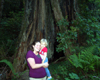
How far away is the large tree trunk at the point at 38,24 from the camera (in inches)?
161

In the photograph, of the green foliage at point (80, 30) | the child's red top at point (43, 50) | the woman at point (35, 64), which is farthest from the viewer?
the green foliage at point (80, 30)

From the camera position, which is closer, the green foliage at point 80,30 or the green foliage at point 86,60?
the green foliage at point 86,60

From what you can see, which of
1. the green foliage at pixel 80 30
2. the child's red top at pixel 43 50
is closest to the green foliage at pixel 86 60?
the green foliage at pixel 80 30

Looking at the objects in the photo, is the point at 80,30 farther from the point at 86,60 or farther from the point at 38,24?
the point at 38,24

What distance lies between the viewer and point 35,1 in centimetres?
437

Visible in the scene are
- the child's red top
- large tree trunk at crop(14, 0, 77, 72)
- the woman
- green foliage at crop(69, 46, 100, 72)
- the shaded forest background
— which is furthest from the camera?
large tree trunk at crop(14, 0, 77, 72)

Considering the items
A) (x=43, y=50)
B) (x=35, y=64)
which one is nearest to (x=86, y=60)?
(x=43, y=50)

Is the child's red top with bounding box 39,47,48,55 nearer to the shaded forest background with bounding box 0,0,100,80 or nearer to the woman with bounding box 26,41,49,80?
the woman with bounding box 26,41,49,80

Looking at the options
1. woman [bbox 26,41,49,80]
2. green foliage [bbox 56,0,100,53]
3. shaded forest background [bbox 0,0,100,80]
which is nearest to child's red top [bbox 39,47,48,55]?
woman [bbox 26,41,49,80]

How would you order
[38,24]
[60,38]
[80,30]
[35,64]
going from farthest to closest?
[80,30]
[60,38]
[38,24]
[35,64]

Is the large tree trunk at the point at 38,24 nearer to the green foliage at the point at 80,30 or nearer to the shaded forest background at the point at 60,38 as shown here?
the shaded forest background at the point at 60,38

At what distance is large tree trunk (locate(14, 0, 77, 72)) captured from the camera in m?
4.08

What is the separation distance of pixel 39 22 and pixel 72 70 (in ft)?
7.64

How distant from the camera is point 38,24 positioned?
423 cm
